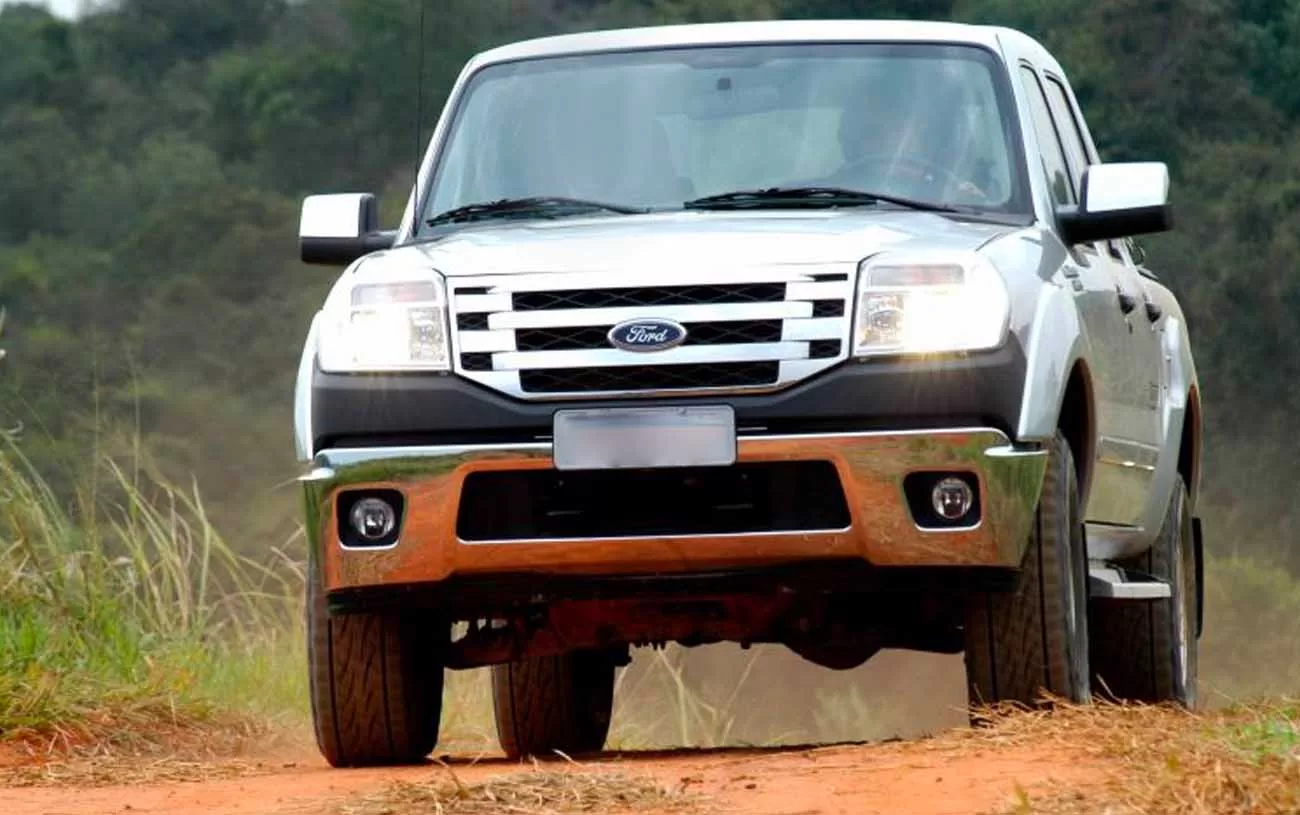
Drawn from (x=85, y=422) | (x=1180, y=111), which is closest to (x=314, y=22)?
(x=1180, y=111)

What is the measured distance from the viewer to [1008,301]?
673 centimetres

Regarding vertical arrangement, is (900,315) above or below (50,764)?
above

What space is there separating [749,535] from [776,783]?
0.71 metres

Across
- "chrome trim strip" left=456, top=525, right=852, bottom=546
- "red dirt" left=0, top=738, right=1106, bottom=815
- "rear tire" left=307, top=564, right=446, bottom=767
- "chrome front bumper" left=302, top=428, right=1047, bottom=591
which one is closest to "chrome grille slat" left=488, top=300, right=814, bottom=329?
"chrome front bumper" left=302, top=428, right=1047, bottom=591

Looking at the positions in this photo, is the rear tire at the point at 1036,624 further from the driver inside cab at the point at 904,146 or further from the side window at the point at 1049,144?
the side window at the point at 1049,144

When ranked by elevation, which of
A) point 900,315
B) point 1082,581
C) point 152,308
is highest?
point 900,315

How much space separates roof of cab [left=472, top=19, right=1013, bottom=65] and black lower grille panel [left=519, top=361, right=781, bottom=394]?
1500 mm

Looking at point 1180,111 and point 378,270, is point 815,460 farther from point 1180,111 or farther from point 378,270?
point 1180,111

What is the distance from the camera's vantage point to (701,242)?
6.83m

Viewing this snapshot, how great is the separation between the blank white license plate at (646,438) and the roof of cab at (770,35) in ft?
5.34

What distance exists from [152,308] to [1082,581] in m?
42.9

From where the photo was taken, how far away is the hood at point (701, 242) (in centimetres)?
676

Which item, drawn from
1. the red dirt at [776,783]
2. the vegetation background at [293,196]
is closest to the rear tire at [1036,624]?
the red dirt at [776,783]

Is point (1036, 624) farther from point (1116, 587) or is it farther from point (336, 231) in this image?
point (336, 231)
